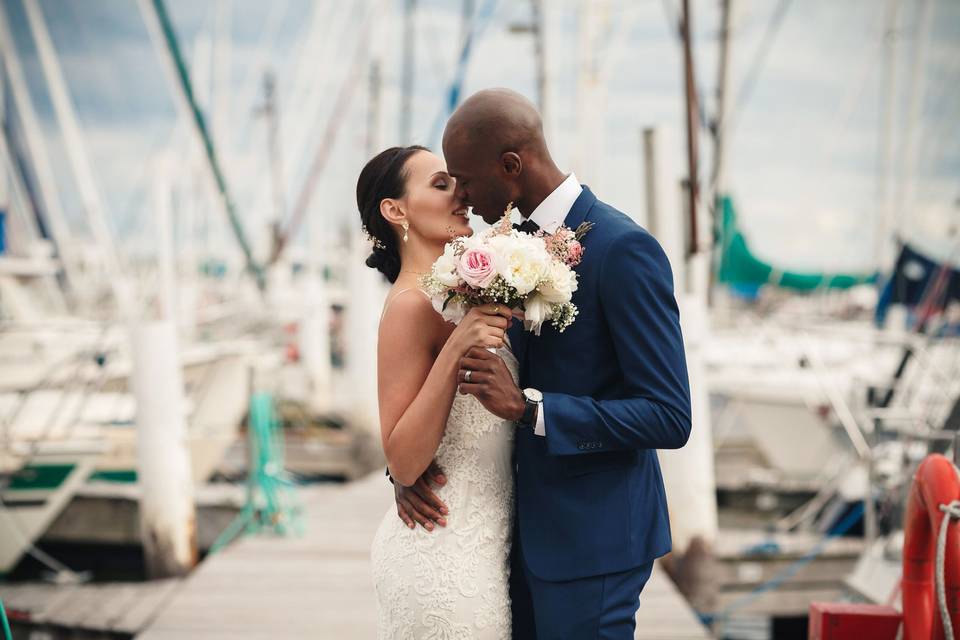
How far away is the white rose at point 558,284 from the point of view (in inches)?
78.7

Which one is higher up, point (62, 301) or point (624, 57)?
point (624, 57)

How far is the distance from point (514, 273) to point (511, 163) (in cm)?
36

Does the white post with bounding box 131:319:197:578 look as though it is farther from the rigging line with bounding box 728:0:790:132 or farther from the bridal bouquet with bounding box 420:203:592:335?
the rigging line with bounding box 728:0:790:132

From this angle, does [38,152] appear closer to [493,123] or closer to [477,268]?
[493,123]

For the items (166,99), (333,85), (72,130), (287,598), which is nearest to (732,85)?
(287,598)

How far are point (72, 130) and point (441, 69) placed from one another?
627cm

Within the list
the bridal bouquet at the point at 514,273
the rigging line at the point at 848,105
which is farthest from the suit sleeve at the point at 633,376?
the rigging line at the point at 848,105

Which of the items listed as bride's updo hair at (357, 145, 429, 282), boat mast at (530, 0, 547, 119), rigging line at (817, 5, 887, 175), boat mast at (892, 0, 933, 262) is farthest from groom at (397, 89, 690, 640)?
rigging line at (817, 5, 887, 175)

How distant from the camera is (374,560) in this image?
2562mm

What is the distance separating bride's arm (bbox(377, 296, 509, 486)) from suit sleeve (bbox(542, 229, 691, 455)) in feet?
0.86

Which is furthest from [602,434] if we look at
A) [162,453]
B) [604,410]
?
[162,453]

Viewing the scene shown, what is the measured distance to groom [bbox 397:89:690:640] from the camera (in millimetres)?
2123

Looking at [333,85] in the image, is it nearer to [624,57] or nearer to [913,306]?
[624,57]

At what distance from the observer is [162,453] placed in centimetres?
668
